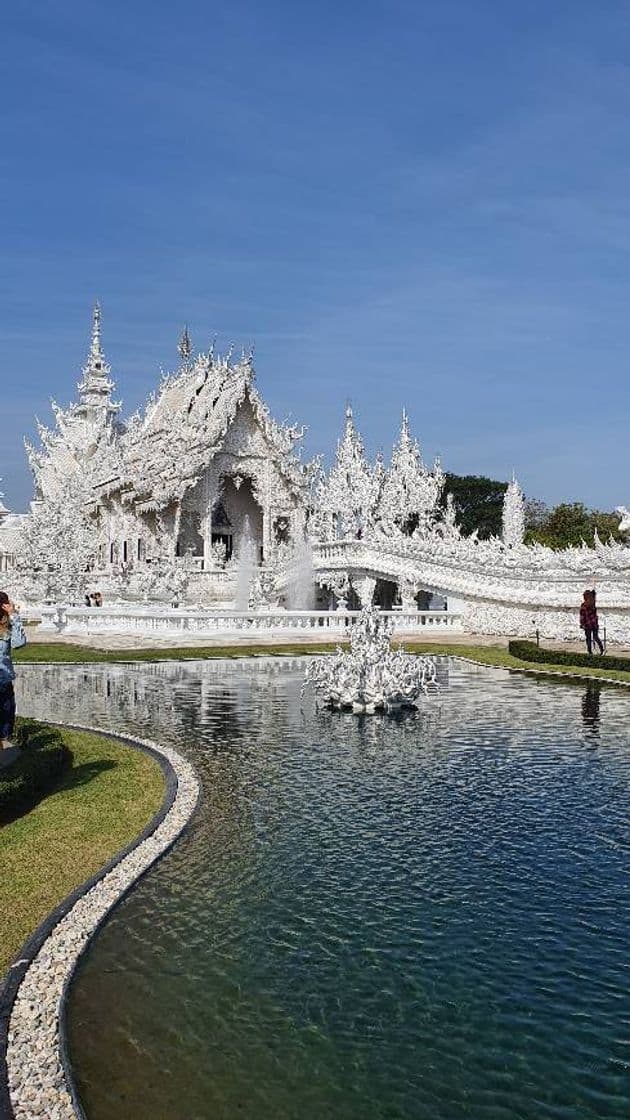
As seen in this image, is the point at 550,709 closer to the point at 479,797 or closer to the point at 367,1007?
the point at 479,797

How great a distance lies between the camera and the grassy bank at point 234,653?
931 inches

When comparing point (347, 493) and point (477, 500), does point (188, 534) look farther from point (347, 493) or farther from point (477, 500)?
point (477, 500)

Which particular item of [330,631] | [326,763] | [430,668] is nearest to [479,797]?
[326,763]

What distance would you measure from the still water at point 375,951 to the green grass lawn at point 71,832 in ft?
1.76

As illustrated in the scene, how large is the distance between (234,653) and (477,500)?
63.2 meters

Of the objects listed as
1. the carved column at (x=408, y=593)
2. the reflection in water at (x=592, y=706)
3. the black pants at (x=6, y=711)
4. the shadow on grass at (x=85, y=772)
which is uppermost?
the carved column at (x=408, y=593)

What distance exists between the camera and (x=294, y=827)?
889 centimetres

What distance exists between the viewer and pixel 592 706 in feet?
54.4

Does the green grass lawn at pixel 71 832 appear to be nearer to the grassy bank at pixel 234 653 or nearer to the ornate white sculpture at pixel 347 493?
the grassy bank at pixel 234 653

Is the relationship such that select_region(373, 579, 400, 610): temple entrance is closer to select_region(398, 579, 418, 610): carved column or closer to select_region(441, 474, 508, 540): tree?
select_region(398, 579, 418, 610): carved column

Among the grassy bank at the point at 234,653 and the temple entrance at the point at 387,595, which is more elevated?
the temple entrance at the point at 387,595

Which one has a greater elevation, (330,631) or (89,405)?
(89,405)

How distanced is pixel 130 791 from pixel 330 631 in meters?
21.8

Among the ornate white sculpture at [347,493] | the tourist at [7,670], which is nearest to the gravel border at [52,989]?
the tourist at [7,670]
